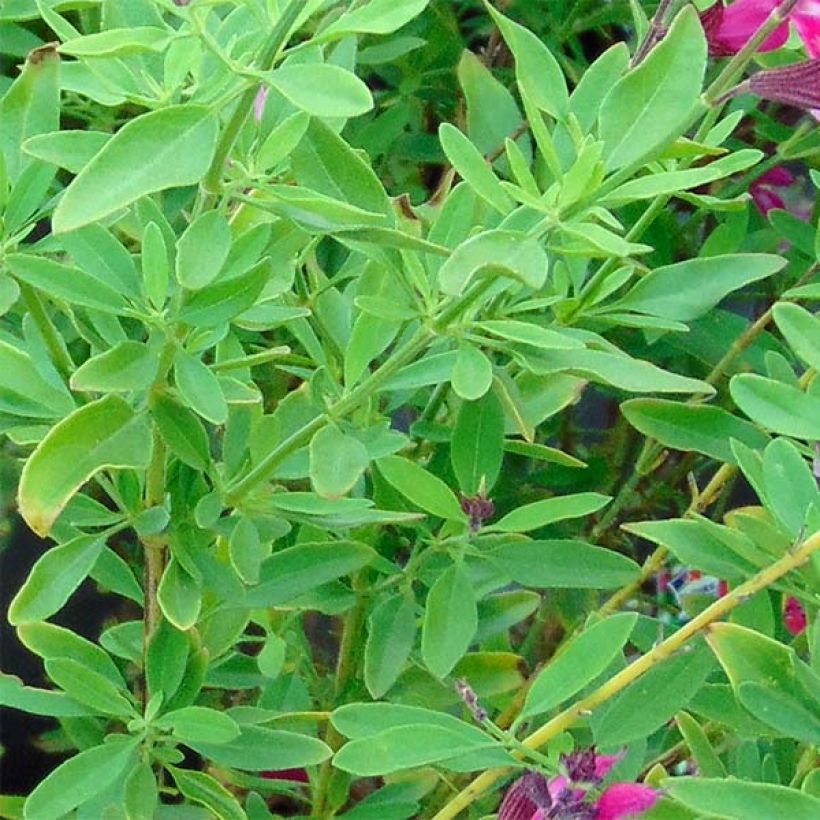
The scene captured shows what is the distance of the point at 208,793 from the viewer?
1.61 ft

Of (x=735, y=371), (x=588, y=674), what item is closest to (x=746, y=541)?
(x=588, y=674)

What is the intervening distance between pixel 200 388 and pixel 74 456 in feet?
0.15

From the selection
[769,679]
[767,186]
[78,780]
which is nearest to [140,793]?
[78,780]

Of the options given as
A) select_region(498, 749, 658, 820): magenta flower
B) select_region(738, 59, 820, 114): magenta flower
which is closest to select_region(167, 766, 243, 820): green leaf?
select_region(498, 749, 658, 820): magenta flower

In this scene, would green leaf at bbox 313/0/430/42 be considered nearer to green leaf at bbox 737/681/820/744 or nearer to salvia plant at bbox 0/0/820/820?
salvia plant at bbox 0/0/820/820

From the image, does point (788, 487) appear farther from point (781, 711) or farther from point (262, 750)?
point (262, 750)

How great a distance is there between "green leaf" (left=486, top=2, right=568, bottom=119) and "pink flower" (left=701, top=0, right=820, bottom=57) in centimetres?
11

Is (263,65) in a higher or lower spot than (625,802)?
higher

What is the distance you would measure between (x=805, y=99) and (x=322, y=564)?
267 millimetres

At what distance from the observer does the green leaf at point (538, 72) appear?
446 mm

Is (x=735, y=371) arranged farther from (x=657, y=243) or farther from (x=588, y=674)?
(x=588, y=674)

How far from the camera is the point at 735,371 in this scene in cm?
73

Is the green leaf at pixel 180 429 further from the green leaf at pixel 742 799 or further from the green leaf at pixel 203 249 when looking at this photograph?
the green leaf at pixel 742 799

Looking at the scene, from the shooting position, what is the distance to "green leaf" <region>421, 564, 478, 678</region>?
0.48 meters
